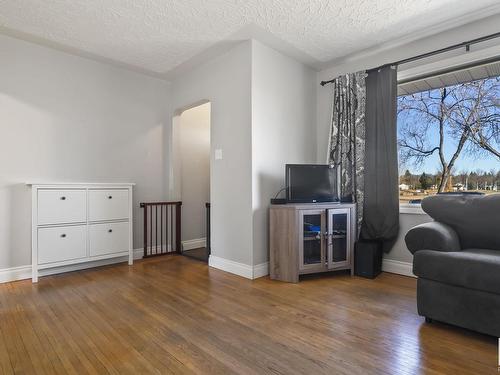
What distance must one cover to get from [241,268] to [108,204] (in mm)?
1709

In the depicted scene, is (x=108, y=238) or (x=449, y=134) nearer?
(x=449, y=134)

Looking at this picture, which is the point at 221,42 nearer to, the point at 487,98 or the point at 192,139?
the point at 192,139

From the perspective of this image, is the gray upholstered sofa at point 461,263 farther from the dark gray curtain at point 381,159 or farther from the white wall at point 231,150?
the white wall at point 231,150

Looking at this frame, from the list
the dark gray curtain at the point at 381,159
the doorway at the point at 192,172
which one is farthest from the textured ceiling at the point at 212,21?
the doorway at the point at 192,172

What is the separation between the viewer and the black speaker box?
296 cm

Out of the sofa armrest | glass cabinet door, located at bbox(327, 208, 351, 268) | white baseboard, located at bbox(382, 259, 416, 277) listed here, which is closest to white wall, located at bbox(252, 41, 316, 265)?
glass cabinet door, located at bbox(327, 208, 351, 268)

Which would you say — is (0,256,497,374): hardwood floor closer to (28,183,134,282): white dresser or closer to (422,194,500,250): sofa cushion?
(28,183,134,282): white dresser

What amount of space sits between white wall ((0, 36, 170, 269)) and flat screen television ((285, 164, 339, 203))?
6.70 ft

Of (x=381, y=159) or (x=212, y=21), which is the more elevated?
(x=212, y=21)

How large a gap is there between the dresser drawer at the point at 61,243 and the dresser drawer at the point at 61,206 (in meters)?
0.09

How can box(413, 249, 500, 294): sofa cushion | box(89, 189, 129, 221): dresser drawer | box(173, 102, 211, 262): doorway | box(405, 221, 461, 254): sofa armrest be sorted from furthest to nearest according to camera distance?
1. box(173, 102, 211, 262): doorway
2. box(89, 189, 129, 221): dresser drawer
3. box(405, 221, 461, 254): sofa armrest
4. box(413, 249, 500, 294): sofa cushion

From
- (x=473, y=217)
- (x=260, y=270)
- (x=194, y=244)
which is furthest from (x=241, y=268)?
(x=473, y=217)

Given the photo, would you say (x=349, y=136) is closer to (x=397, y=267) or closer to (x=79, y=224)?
(x=397, y=267)

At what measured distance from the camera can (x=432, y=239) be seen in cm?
200
